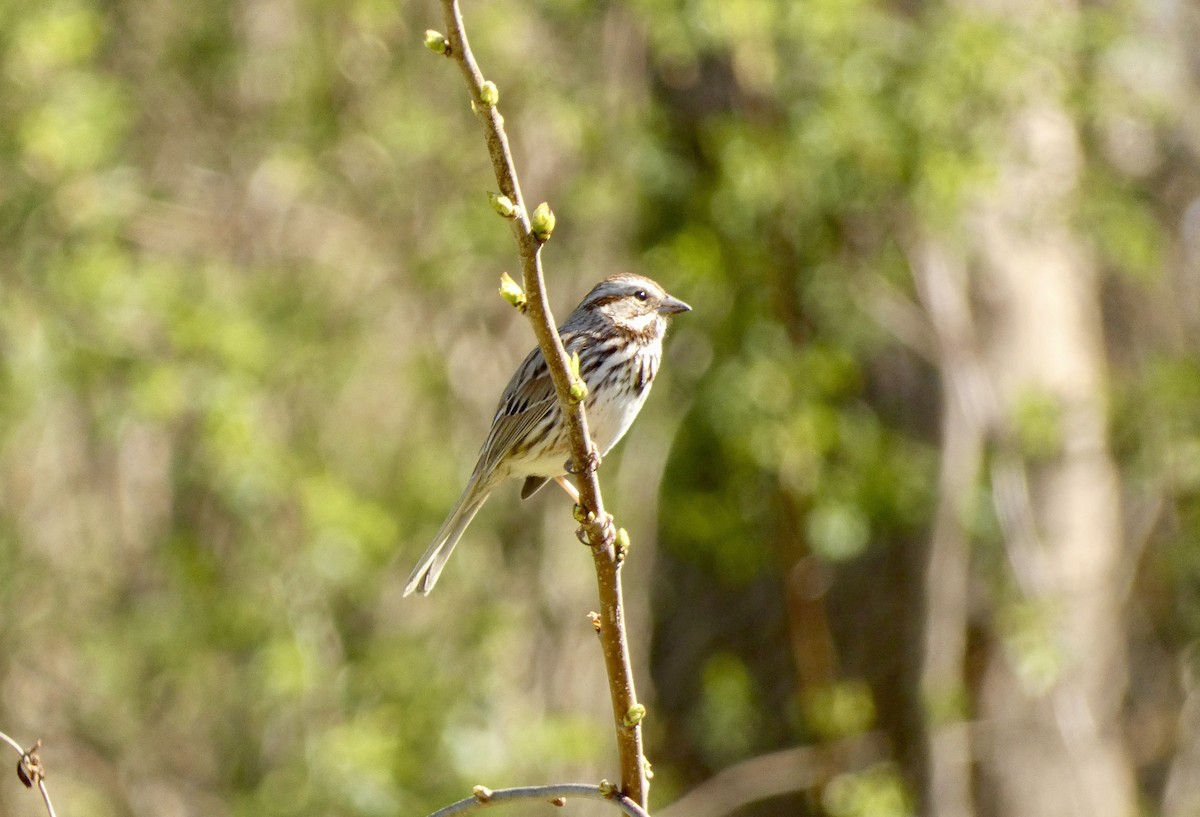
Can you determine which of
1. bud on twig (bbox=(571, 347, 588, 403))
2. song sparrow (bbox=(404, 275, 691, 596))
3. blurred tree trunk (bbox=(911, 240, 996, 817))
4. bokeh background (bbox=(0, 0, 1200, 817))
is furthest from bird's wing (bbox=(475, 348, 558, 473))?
blurred tree trunk (bbox=(911, 240, 996, 817))

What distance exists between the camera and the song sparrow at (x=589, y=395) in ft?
15.4

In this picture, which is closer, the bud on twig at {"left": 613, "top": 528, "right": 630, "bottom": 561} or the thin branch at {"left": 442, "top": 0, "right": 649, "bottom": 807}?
the thin branch at {"left": 442, "top": 0, "right": 649, "bottom": 807}

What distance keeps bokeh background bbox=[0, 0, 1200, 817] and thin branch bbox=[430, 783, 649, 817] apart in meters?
4.56

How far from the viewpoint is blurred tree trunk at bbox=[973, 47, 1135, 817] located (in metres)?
7.35

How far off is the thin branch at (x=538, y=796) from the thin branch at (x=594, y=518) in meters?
0.08

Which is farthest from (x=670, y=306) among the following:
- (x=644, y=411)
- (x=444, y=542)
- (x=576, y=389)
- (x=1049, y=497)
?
(x=1049, y=497)

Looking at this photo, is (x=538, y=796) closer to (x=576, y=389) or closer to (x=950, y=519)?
(x=576, y=389)

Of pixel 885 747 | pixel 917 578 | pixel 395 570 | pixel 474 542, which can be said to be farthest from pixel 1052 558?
pixel 395 570

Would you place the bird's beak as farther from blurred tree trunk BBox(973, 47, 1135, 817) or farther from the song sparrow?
blurred tree trunk BBox(973, 47, 1135, 817)

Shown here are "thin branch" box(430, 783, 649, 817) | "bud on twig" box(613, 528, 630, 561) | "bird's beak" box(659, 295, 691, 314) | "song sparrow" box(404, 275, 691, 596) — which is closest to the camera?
"thin branch" box(430, 783, 649, 817)

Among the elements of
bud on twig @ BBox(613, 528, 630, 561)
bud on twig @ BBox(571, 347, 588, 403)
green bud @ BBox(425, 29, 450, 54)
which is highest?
green bud @ BBox(425, 29, 450, 54)

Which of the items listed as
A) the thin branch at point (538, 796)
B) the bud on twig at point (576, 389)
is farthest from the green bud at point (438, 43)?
the thin branch at point (538, 796)

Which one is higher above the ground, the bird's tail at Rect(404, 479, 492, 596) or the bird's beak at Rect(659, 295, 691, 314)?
the bird's beak at Rect(659, 295, 691, 314)

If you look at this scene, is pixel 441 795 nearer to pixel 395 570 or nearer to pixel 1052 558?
pixel 395 570
